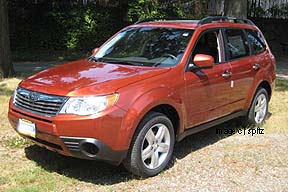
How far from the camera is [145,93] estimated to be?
436 centimetres

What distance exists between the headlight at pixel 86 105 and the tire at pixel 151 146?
47cm

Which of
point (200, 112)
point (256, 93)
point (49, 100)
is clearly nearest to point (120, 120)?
point (49, 100)

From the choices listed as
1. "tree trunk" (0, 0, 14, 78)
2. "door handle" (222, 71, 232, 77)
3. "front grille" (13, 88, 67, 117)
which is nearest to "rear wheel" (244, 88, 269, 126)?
"door handle" (222, 71, 232, 77)

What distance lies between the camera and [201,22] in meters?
5.55

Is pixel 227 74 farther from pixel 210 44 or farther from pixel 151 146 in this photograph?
pixel 151 146

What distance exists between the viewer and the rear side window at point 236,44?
19.2 ft

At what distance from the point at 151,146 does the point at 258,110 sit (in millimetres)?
2751

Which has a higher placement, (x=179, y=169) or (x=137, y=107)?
(x=137, y=107)

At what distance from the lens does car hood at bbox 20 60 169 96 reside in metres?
4.21

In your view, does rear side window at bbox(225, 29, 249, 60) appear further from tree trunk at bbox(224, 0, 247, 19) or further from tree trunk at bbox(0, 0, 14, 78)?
tree trunk at bbox(0, 0, 14, 78)

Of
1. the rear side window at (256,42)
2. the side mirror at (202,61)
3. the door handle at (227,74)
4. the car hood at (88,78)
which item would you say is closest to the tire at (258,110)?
the rear side window at (256,42)

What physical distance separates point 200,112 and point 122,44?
1.40 m

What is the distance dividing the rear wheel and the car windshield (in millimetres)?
1801

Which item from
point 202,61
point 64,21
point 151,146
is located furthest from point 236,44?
point 64,21
